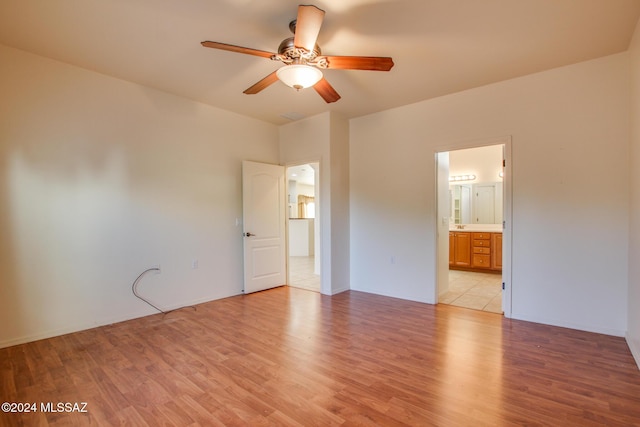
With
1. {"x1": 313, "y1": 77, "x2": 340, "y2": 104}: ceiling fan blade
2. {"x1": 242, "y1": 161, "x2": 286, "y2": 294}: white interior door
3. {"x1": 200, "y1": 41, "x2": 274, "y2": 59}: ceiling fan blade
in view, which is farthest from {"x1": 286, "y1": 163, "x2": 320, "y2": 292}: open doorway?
{"x1": 200, "y1": 41, "x2": 274, "y2": 59}: ceiling fan blade

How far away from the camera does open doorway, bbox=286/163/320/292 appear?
5801 mm

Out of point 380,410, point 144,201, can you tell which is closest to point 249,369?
point 380,410

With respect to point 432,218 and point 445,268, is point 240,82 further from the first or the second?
point 445,268

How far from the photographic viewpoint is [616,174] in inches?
117

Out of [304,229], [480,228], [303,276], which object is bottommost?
[303,276]

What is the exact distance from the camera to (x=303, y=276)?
6.00 metres

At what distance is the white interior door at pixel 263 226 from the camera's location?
4.73 metres

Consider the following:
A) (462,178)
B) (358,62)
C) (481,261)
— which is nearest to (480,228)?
(481,261)

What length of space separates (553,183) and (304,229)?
261 inches

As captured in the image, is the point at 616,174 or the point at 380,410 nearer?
the point at 380,410

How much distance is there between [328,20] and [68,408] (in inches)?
130

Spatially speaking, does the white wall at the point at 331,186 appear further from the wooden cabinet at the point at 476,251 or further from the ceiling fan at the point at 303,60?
the wooden cabinet at the point at 476,251

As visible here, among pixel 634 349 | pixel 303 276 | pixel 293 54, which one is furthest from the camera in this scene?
pixel 303 276

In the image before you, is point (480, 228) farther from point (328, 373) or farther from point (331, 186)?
point (328, 373)
